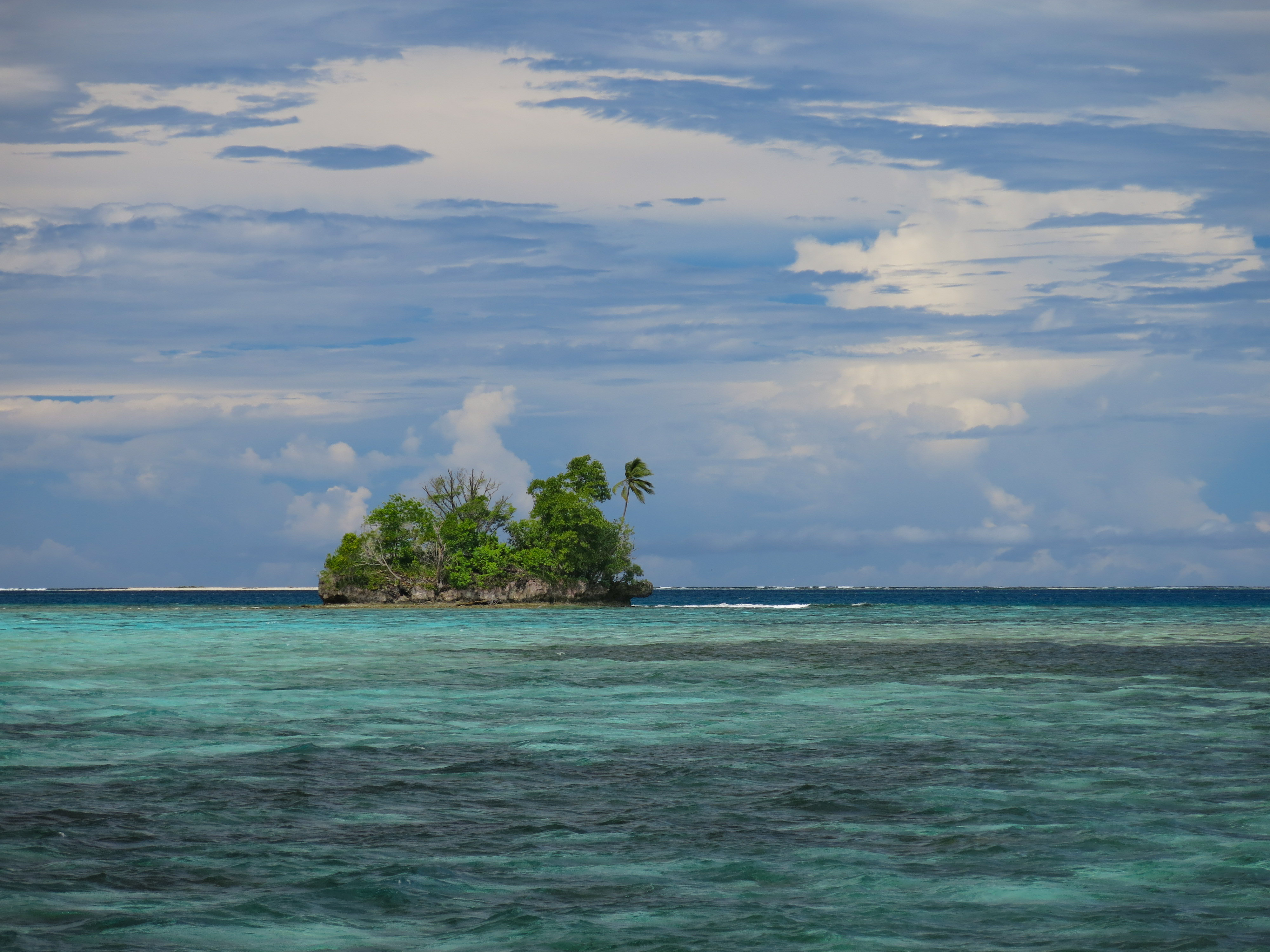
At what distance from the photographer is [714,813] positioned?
12.0 metres

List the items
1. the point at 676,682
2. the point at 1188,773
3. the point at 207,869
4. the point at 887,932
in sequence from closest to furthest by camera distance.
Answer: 1. the point at 887,932
2. the point at 207,869
3. the point at 1188,773
4. the point at 676,682

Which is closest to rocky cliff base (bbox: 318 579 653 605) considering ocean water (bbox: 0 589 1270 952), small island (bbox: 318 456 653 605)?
small island (bbox: 318 456 653 605)

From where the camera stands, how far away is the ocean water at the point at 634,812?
27.5 ft

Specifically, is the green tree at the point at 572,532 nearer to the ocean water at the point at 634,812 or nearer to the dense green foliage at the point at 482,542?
the dense green foliage at the point at 482,542

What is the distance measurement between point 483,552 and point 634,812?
269 feet

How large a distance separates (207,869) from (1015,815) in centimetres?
792

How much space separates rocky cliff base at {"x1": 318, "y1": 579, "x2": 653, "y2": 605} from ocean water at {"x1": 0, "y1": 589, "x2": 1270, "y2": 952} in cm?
6460

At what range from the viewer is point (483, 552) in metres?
93.2

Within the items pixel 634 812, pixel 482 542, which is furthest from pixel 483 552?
pixel 634 812

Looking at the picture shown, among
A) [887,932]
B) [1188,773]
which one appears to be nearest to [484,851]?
[887,932]

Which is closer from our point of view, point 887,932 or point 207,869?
point 887,932

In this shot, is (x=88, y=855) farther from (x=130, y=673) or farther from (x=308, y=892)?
(x=130, y=673)

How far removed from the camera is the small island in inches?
3671

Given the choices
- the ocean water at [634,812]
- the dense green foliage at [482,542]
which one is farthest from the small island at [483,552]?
the ocean water at [634,812]
